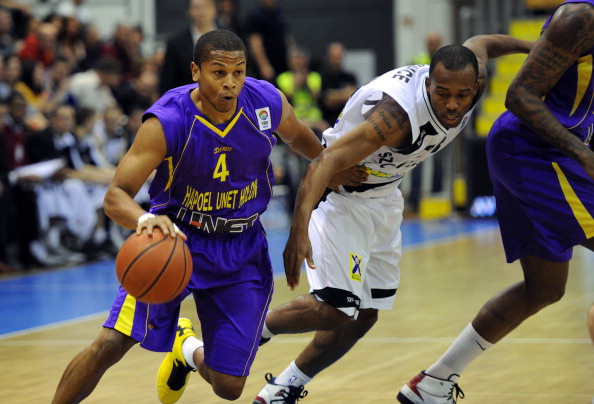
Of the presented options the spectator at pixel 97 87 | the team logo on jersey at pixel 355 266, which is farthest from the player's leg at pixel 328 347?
the spectator at pixel 97 87

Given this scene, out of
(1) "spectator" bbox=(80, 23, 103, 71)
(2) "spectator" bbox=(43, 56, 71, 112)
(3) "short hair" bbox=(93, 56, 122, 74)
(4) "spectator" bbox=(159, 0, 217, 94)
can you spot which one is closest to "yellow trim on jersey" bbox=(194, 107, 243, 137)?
(4) "spectator" bbox=(159, 0, 217, 94)

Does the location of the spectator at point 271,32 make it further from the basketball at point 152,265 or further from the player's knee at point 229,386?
the basketball at point 152,265

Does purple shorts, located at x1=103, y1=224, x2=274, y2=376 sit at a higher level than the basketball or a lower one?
lower

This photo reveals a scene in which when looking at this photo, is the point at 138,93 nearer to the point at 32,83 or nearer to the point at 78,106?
the point at 78,106

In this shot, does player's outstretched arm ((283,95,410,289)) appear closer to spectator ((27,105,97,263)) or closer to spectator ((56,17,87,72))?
spectator ((27,105,97,263))

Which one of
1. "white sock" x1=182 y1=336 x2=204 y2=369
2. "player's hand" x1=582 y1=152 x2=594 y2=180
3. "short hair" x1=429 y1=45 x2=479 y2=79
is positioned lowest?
"white sock" x1=182 y1=336 x2=204 y2=369

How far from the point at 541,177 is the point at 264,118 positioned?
1281 millimetres

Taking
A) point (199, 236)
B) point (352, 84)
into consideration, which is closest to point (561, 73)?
point (199, 236)

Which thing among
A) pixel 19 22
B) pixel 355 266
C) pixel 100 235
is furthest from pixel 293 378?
pixel 19 22

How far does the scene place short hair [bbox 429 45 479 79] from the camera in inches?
170

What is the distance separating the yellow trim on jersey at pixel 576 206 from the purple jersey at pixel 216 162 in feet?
4.22

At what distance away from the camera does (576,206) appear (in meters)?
4.52

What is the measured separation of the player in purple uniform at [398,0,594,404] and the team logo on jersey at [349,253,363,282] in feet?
1.90

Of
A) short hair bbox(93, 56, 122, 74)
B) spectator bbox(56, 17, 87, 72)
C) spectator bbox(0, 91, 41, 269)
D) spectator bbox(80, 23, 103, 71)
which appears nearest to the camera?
spectator bbox(0, 91, 41, 269)
